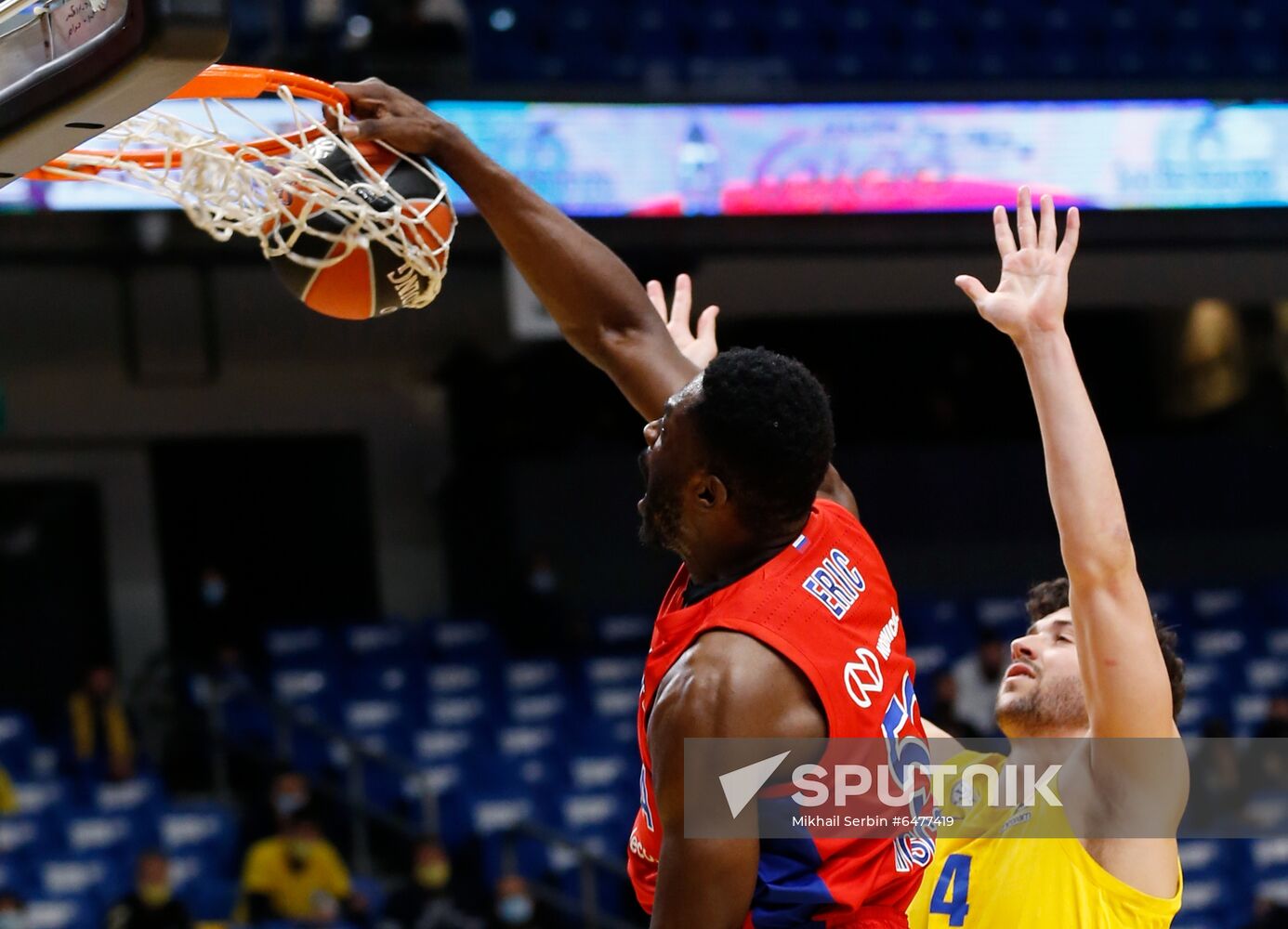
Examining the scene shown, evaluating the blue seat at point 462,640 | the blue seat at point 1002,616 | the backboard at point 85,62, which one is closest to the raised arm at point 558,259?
the backboard at point 85,62

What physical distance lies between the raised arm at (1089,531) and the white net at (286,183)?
2.97ft

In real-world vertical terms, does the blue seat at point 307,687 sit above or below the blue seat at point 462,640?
below

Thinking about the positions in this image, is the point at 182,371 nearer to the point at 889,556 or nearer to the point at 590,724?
the point at 590,724

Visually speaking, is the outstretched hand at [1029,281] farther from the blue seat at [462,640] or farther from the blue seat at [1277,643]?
the blue seat at [1277,643]

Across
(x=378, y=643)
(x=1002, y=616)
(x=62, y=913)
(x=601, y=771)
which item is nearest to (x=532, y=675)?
(x=378, y=643)

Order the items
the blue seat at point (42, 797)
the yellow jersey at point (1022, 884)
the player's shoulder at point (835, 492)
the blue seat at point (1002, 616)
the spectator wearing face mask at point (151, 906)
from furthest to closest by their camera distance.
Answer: the blue seat at point (1002, 616), the blue seat at point (42, 797), the spectator wearing face mask at point (151, 906), the player's shoulder at point (835, 492), the yellow jersey at point (1022, 884)

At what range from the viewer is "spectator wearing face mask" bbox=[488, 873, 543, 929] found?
877cm

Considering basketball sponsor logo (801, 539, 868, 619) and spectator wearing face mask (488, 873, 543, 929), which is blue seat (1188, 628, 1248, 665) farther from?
basketball sponsor logo (801, 539, 868, 619)

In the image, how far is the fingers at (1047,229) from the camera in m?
2.29

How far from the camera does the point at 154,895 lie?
27.6 ft

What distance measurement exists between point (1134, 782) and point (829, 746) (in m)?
0.49

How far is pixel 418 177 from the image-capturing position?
8.96ft

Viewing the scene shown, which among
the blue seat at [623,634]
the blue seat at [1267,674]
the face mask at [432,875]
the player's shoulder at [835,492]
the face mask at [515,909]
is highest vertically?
the player's shoulder at [835,492]

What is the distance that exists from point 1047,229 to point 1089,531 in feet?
1.33
